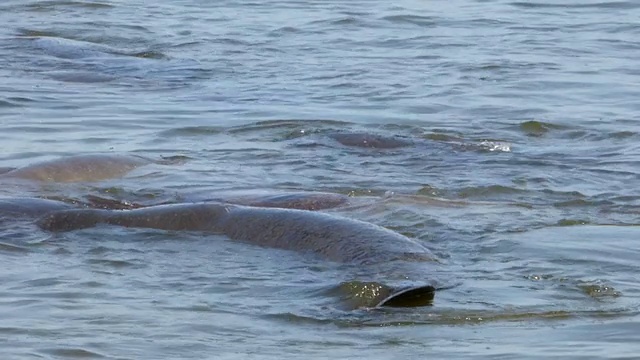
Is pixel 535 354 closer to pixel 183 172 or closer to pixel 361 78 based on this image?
pixel 183 172

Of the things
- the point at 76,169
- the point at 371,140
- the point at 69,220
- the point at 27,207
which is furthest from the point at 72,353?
the point at 371,140

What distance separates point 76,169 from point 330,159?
166cm

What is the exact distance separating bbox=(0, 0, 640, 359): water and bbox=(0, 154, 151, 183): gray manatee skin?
0.40 ft

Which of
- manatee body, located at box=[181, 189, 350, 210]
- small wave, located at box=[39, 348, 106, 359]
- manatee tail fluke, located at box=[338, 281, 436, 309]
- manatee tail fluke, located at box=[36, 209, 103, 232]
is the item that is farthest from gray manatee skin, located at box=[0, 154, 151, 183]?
small wave, located at box=[39, 348, 106, 359]

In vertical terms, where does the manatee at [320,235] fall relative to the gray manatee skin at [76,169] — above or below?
above

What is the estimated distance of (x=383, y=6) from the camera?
56.5ft

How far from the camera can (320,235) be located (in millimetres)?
6383

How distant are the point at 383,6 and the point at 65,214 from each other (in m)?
10.6

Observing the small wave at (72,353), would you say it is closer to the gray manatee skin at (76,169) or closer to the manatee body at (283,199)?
the manatee body at (283,199)

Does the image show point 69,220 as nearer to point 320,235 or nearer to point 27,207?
point 27,207

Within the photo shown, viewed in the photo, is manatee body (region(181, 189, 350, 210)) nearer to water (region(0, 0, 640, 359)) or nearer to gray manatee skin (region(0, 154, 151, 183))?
water (region(0, 0, 640, 359))

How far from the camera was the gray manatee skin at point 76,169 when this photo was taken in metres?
8.16

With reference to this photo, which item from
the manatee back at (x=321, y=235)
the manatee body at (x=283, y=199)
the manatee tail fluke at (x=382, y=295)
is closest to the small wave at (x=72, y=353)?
the manatee tail fluke at (x=382, y=295)

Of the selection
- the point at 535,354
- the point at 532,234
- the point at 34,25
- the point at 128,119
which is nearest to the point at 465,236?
the point at 532,234
